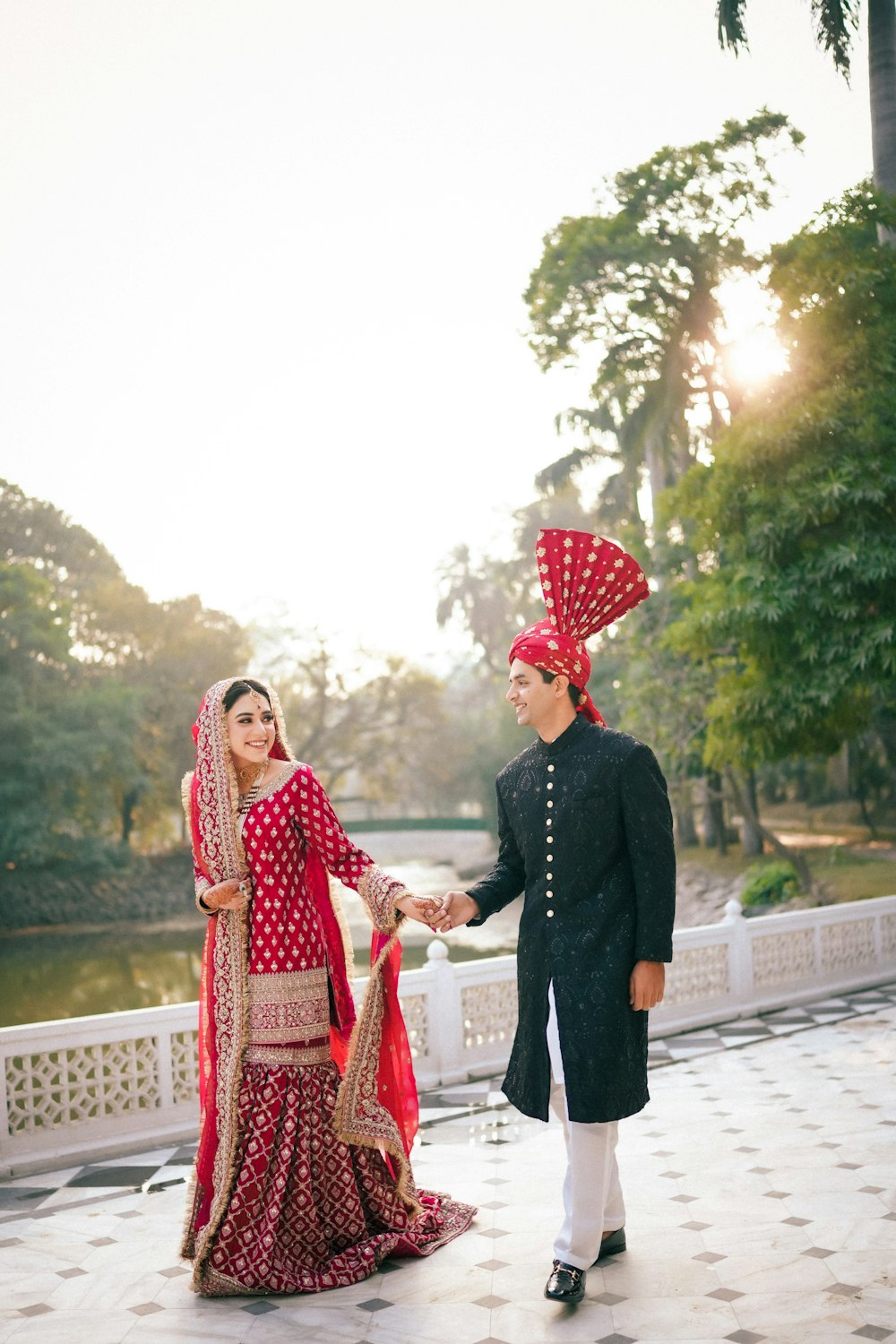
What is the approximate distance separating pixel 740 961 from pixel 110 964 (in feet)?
44.5

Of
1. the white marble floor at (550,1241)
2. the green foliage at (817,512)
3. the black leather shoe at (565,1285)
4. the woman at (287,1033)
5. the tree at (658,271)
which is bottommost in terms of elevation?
the white marble floor at (550,1241)

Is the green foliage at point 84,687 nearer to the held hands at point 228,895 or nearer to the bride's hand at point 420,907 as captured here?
the held hands at point 228,895

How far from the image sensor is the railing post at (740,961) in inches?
288

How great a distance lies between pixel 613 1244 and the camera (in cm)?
355

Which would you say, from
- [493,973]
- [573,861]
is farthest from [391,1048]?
[493,973]

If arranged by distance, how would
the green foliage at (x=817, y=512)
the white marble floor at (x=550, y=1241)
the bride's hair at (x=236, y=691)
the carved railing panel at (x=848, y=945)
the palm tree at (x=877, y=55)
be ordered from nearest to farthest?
the white marble floor at (x=550, y=1241), the bride's hair at (x=236, y=691), the carved railing panel at (x=848, y=945), the green foliage at (x=817, y=512), the palm tree at (x=877, y=55)

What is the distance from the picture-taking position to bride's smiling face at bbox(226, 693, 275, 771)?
3.58m

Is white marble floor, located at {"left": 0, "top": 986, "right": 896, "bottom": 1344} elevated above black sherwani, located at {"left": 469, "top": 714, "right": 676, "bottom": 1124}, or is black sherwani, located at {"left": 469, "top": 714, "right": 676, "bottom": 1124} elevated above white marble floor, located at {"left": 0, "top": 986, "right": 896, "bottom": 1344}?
black sherwani, located at {"left": 469, "top": 714, "right": 676, "bottom": 1124}

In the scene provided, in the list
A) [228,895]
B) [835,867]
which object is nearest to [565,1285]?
[228,895]

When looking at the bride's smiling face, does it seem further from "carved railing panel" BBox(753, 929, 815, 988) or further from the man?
"carved railing panel" BBox(753, 929, 815, 988)

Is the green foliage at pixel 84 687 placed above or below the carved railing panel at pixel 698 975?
above

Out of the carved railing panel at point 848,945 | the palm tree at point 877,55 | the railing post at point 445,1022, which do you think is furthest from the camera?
the palm tree at point 877,55

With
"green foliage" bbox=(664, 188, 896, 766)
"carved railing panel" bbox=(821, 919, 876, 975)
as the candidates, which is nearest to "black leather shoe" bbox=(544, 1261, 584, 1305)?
"carved railing panel" bbox=(821, 919, 876, 975)

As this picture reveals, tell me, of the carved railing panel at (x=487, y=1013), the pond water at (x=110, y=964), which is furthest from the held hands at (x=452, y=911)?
the pond water at (x=110, y=964)
